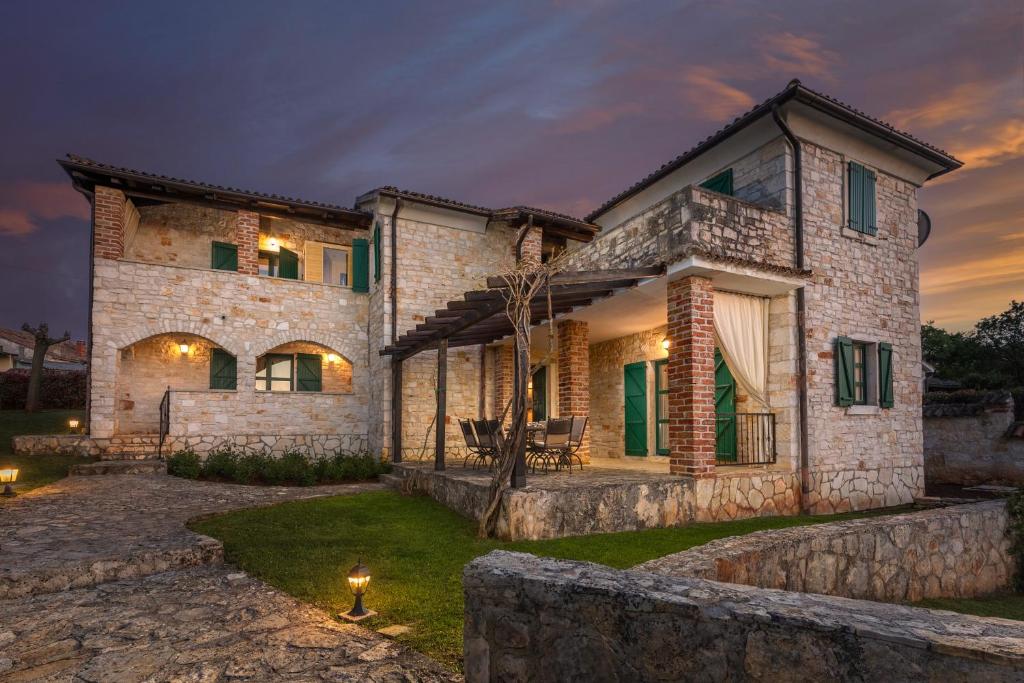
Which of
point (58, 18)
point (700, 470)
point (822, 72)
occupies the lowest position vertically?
point (700, 470)

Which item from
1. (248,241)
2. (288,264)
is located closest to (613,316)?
(248,241)

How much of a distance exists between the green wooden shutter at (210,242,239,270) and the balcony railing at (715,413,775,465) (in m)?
11.3

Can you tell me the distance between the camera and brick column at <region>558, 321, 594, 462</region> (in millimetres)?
9398

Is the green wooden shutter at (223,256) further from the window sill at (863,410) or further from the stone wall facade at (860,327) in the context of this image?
the window sill at (863,410)

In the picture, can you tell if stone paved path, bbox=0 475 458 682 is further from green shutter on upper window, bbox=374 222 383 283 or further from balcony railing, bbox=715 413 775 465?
green shutter on upper window, bbox=374 222 383 283

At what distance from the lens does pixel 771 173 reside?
8.33m

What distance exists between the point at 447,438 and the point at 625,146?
8438 mm

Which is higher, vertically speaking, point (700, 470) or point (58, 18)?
point (58, 18)

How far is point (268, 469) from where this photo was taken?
996 cm

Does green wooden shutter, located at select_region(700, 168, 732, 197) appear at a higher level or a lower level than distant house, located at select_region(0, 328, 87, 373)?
higher

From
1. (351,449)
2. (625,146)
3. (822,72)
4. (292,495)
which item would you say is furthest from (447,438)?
(822,72)

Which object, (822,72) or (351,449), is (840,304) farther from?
(351,449)

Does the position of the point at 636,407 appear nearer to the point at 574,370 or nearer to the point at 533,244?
the point at 574,370

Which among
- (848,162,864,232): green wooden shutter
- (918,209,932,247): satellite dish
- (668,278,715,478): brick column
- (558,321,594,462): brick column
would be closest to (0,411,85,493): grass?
(558,321,594,462): brick column
